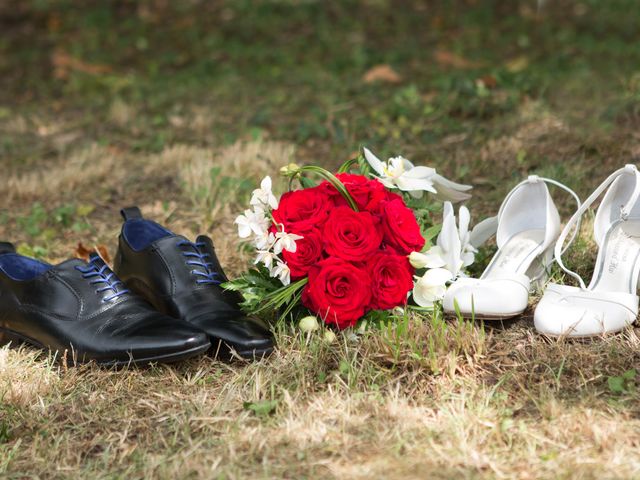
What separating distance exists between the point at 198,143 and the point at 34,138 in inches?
43.7

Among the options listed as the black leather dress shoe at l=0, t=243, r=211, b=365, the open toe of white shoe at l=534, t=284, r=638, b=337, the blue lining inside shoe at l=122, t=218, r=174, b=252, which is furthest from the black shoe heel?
the open toe of white shoe at l=534, t=284, r=638, b=337

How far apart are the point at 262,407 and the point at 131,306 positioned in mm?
605

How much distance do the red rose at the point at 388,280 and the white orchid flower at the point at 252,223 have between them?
35cm

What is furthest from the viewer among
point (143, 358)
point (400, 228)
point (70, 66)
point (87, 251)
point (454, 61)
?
point (70, 66)

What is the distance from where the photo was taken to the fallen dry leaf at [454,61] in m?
5.84

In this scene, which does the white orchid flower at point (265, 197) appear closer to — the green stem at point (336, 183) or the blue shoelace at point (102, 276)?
the green stem at point (336, 183)

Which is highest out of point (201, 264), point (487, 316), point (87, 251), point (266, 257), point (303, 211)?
point (303, 211)

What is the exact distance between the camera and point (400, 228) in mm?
2500

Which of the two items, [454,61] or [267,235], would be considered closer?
[267,235]

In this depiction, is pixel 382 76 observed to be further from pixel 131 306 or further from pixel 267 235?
pixel 131 306

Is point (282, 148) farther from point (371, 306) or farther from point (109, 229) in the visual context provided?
point (371, 306)

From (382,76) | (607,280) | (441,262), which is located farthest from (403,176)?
(382,76)

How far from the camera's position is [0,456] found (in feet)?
6.87

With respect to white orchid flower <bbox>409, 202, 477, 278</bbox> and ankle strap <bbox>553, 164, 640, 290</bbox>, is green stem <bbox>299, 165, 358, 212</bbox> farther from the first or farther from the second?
ankle strap <bbox>553, 164, 640, 290</bbox>
